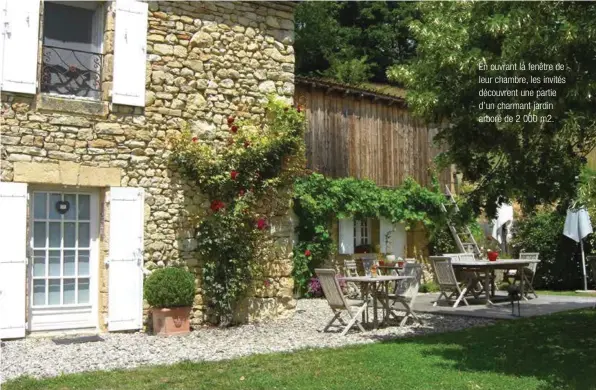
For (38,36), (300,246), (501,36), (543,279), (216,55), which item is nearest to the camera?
(501,36)

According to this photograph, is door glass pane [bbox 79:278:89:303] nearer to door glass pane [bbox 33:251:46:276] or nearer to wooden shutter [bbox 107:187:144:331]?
wooden shutter [bbox 107:187:144:331]

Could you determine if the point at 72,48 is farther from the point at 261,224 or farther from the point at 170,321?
the point at 170,321

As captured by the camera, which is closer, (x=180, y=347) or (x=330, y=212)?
(x=180, y=347)

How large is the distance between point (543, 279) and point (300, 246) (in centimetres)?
622

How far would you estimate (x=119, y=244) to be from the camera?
28.5 ft

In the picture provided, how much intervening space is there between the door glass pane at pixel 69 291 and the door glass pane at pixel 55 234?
1.55 ft

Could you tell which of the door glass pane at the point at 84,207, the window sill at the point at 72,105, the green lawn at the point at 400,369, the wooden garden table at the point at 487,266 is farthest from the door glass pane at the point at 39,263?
the wooden garden table at the point at 487,266

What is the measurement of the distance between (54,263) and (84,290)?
0.53 meters

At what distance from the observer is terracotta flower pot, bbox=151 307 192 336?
865cm

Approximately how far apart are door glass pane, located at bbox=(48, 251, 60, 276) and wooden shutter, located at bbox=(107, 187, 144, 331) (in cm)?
61

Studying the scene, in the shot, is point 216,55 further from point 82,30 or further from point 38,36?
point 38,36

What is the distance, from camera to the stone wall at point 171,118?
827 cm

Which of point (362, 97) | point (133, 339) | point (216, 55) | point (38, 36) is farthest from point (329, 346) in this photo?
point (362, 97)

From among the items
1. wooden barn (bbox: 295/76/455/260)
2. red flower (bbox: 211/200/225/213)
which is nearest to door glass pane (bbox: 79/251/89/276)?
red flower (bbox: 211/200/225/213)
